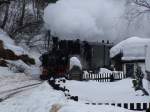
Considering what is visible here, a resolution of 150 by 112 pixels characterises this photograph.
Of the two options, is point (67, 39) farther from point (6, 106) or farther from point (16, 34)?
point (6, 106)

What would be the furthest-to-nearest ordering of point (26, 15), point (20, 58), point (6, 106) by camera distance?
point (26, 15), point (20, 58), point (6, 106)

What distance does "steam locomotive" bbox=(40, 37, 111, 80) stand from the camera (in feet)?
128

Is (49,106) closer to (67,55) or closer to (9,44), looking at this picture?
(67,55)

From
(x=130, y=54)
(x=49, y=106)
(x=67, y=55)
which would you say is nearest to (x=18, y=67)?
(x=67, y=55)

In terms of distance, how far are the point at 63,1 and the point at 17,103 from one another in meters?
30.7

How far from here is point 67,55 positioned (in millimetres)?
41875

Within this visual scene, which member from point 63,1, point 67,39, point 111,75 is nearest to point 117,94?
point 111,75

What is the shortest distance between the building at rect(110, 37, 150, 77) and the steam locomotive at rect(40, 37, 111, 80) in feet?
12.3

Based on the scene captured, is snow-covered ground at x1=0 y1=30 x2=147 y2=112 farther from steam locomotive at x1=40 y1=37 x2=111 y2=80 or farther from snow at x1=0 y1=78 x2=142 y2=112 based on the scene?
steam locomotive at x1=40 y1=37 x2=111 y2=80

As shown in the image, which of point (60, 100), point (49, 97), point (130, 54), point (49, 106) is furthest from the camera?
point (130, 54)

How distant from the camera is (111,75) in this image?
1415 inches

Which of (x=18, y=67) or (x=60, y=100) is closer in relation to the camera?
(x=60, y=100)

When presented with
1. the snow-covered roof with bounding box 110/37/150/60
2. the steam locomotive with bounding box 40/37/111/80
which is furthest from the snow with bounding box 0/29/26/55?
the snow-covered roof with bounding box 110/37/150/60

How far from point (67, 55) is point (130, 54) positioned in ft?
18.4
